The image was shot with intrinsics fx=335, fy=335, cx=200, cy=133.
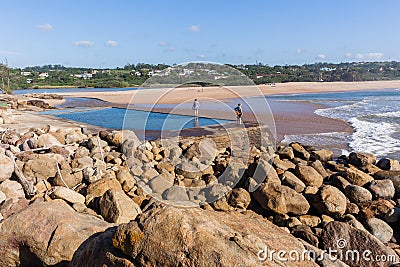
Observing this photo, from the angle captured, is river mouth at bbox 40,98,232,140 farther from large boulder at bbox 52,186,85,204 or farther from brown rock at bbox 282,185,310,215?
brown rock at bbox 282,185,310,215

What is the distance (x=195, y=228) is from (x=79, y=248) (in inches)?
65.0

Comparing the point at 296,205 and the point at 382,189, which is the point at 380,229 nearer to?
the point at 296,205

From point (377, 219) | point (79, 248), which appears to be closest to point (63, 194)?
point (79, 248)

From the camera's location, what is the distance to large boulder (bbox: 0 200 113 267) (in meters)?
4.31

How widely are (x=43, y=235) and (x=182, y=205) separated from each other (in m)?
3.02

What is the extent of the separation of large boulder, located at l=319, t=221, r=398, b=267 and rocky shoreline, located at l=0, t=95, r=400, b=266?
0.05ft

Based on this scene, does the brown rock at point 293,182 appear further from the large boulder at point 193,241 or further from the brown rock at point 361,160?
the large boulder at point 193,241

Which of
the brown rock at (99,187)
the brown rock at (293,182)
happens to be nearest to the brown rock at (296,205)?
the brown rock at (293,182)

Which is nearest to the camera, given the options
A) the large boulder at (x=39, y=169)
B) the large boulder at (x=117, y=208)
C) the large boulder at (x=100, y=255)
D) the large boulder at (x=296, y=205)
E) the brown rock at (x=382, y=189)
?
the large boulder at (x=100, y=255)

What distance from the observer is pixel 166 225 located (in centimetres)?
330

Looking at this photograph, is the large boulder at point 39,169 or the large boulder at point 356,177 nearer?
the large boulder at point 39,169

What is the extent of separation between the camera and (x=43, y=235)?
14.5ft

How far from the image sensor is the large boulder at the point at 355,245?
5.03 m

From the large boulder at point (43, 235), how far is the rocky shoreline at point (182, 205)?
0.01 m
